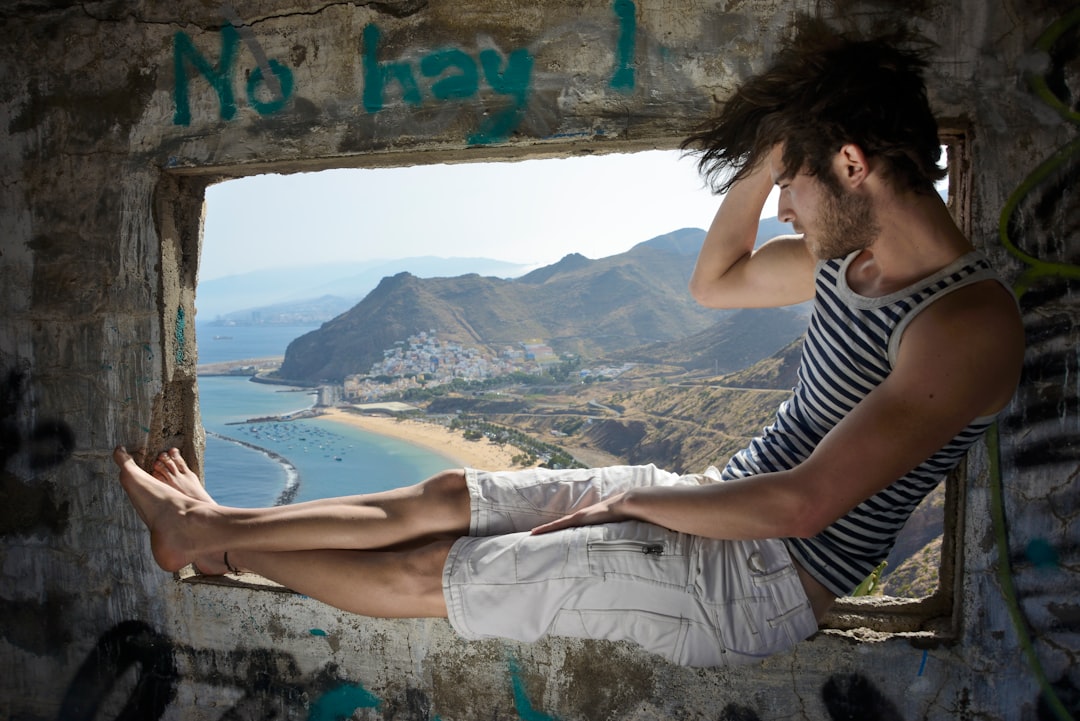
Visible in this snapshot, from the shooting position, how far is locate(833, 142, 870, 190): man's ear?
1649 mm

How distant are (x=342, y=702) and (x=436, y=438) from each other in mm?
5014

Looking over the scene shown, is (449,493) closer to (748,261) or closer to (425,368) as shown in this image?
(748,261)

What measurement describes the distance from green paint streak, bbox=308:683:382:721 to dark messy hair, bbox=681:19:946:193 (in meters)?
1.99

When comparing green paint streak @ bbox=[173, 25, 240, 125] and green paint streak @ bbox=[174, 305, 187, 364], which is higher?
green paint streak @ bbox=[173, 25, 240, 125]

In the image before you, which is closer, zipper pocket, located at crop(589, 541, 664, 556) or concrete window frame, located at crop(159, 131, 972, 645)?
zipper pocket, located at crop(589, 541, 664, 556)

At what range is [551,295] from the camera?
36.3 feet

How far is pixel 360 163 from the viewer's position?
2.53 metres

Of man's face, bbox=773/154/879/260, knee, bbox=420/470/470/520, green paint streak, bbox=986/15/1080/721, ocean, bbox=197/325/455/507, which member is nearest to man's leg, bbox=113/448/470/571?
knee, bbox=420/470/470/520

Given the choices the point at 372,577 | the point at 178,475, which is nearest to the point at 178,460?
the point at 178,475

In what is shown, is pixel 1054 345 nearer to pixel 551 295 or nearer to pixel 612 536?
pixel 612 536

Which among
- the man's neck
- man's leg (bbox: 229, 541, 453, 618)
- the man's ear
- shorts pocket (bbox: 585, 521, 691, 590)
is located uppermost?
the man's ear

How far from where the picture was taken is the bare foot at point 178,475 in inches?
98.8

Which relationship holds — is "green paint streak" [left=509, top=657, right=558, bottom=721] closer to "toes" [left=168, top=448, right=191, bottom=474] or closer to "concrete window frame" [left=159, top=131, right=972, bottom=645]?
"concrete window frame" [left=159, top=131, right=972, bottom=645]

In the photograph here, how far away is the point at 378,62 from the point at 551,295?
872cm
